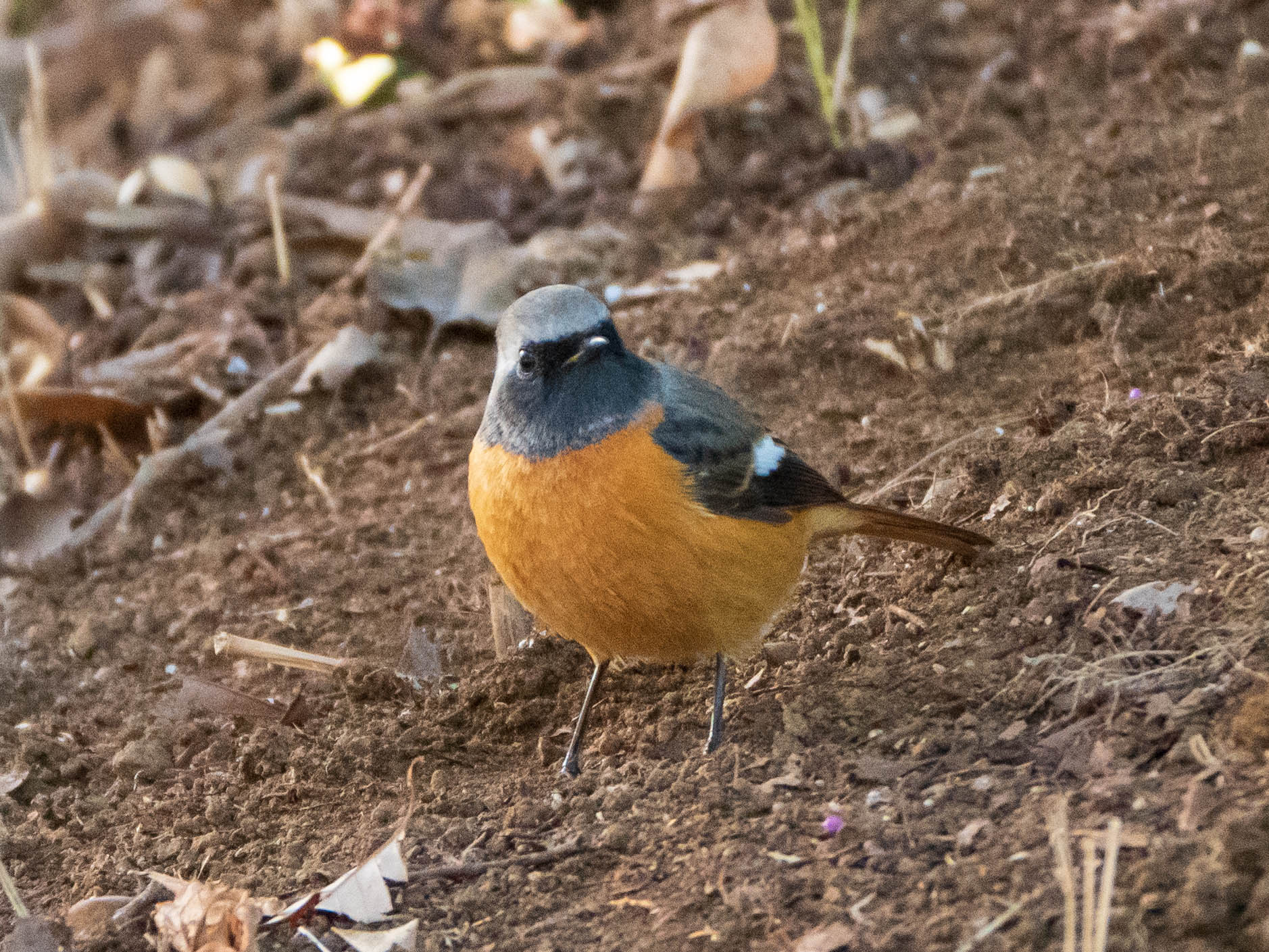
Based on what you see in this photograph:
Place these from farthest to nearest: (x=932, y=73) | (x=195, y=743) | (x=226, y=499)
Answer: (x=932, y=73) → (x=226, y=499) → (x=195, y=743)

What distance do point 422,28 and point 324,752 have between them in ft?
16.9

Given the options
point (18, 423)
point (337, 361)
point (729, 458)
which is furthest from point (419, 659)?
point (18, 423)

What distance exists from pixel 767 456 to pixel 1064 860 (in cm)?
181

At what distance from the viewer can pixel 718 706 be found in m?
3.67

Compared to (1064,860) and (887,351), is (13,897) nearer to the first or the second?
(1064,860)

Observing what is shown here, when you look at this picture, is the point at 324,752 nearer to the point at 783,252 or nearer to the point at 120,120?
the point at 783,252

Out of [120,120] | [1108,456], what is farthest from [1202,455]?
[120,120]

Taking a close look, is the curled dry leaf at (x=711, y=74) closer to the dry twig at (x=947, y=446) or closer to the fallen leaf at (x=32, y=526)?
the dry twig at (x=947, y=446)

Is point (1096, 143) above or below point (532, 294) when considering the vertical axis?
below

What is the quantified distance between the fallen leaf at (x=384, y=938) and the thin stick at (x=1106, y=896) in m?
1.47

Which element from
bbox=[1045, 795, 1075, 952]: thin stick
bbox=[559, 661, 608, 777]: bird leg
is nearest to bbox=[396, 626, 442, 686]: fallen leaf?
bbox=[559, 661, 608, 777]: bird leg

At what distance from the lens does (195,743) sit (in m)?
3.88

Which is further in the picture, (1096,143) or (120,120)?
(120,120)

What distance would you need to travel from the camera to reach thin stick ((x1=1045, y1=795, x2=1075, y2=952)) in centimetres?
227
